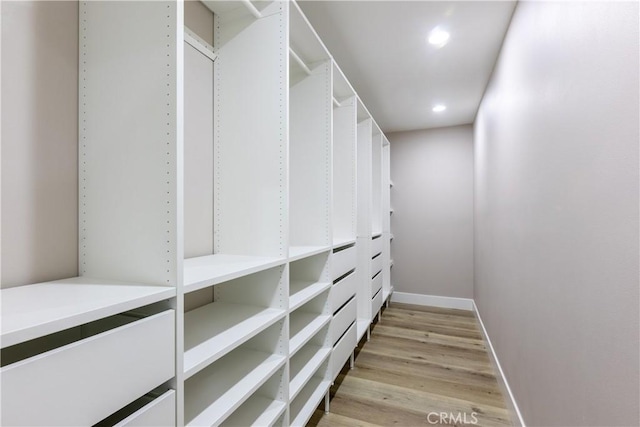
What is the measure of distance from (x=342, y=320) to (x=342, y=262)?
1.36ft

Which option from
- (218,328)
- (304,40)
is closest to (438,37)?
(304,40)

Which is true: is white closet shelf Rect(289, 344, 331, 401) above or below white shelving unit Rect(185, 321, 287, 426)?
below

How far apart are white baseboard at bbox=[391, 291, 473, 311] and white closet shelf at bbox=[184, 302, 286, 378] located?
3.50 metres

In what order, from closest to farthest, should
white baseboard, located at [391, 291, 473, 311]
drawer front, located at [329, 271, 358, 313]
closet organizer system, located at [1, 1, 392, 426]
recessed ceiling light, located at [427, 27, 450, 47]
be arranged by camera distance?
1. closet organizer system, located at [1, 1, 392, 426]
2. drawer front, located at [329, 271, 358, 313]
3. recessed ceiling light, located at [427, 27, 450, 47]
4. white baseboard, located at [391, 291, 473, 311]

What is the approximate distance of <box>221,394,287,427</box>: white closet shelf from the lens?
3.99 ft

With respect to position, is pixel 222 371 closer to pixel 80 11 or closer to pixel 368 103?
pixel 80 11

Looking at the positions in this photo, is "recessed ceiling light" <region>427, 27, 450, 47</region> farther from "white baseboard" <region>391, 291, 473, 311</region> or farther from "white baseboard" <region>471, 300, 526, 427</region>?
"white baseboard" <region>391, 291, 473, 311</region>

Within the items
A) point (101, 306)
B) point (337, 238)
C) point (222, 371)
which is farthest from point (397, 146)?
point (101, 306)

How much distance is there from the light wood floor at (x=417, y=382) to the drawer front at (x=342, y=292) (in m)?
0.64

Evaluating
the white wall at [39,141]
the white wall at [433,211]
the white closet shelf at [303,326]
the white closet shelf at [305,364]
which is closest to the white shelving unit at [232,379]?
the white closet shelf at [303,326]

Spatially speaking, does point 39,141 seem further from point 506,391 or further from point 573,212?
point 506,391

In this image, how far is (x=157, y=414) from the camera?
0.75 metres

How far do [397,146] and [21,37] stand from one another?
4.24m

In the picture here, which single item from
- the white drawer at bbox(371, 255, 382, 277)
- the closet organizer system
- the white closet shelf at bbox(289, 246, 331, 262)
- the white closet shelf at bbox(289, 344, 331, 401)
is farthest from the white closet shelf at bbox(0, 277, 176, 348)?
the white drawer at bbox(371, 255, 382, 277)
